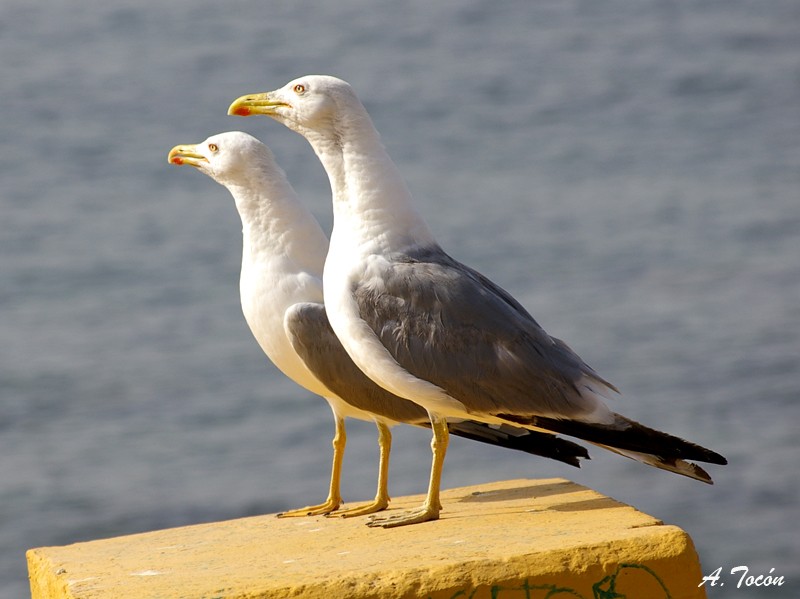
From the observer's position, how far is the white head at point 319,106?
5887 mm

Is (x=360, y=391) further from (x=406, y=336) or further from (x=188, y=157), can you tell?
(x=188, y=157)

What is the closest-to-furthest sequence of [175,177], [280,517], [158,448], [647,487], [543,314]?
[280,517]
[647,487]
[158,448]
[543,314]
[175,177]

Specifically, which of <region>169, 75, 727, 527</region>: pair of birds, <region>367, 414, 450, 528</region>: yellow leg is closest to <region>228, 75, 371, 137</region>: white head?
<region>169, 75, 727, 527</region>: pair of birds

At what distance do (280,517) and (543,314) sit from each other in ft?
29.2

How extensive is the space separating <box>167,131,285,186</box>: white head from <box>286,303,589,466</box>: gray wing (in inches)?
26.3

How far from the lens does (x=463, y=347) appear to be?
570 centimetres

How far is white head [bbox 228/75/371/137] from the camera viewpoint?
19.3 ft

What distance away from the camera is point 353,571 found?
5.19m

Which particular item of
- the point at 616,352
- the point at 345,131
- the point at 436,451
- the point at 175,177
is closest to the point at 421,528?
the point at 436,451

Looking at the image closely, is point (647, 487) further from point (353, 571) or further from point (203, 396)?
point (353, 571)

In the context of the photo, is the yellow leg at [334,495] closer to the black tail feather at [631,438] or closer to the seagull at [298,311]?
the seagull at [298,311]

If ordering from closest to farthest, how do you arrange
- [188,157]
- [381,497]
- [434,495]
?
[434,495], [381,497], [188,157]

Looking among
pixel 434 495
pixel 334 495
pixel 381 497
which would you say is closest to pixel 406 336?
pixel 434 495

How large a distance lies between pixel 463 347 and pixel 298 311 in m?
0.87
